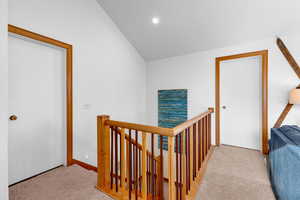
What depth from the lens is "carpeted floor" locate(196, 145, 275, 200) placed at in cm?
157

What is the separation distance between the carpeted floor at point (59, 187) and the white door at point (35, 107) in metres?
0.20

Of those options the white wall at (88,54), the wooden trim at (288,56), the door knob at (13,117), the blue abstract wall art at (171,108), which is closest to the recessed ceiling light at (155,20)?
the white wall at (88,54)

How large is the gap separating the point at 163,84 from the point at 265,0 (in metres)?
2.49

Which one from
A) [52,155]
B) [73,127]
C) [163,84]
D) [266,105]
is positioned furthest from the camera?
[163,84]

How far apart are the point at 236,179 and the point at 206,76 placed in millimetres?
2142

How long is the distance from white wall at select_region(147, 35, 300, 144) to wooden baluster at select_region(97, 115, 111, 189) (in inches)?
95.1

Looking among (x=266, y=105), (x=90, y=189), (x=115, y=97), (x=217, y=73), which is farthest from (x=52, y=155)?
(x=266, y=105)

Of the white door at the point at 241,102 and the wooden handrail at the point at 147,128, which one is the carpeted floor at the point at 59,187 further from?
the white door at the point at 241,102

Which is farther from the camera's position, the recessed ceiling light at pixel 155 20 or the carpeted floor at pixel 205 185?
the recessed ceiling light at pixel 155 20

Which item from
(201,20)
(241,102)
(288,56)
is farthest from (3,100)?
(288,56)

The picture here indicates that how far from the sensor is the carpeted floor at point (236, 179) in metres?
1.57

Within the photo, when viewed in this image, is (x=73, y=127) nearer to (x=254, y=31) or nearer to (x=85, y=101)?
(x=85, y=101)

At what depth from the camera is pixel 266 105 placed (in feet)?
8.63

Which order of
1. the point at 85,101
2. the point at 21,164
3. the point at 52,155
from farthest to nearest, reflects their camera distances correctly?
the point at 85,101 → the point at 52,155 → the point at 21,164
